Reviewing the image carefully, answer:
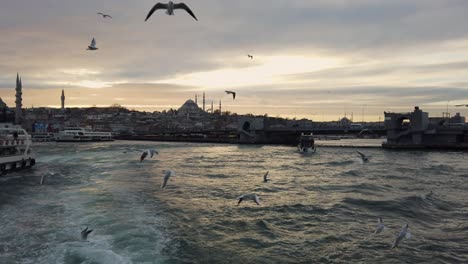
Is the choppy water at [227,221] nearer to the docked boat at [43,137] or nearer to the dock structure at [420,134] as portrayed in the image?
the dock structure at [420,134]

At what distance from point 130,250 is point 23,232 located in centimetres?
519

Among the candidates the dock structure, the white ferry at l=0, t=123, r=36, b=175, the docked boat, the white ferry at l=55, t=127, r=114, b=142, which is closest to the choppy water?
the white ferry at l=0, t=123, r=36, b=175

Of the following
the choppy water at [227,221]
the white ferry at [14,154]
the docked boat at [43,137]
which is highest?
the white ferry at [14,154]

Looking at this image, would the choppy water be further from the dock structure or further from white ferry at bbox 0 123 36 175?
the dock structure

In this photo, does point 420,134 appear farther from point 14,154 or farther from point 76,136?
point 76,136

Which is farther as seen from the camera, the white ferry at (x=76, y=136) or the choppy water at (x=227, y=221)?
the white ferry at (x=76, y=136)

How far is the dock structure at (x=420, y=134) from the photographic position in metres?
79.6

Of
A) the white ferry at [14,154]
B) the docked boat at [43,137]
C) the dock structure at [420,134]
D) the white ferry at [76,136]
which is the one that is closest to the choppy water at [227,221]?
the white ferry at [14,154]

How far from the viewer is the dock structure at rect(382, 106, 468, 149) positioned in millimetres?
79562

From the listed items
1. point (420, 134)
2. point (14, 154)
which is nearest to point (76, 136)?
point (14, 154)

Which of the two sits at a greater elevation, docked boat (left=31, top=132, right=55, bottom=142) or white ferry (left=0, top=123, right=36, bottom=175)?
white ferry (left=0, top=123, right=36, bottom=175)

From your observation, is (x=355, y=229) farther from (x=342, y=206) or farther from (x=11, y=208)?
(x=11, y=208)

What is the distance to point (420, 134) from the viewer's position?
81.4 meters

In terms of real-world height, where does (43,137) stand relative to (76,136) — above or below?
below
